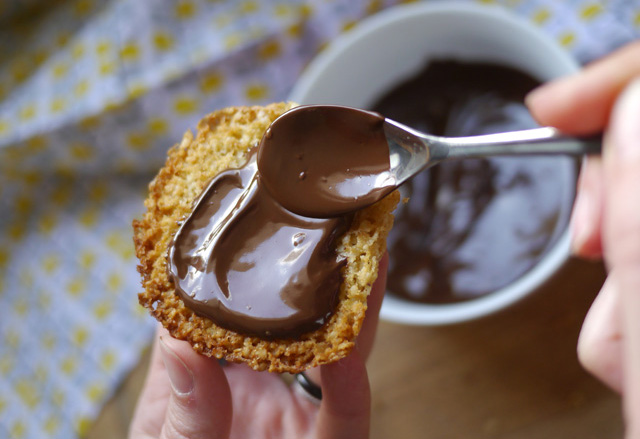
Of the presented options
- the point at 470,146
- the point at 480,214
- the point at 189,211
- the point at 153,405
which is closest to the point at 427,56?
the point at 480,214

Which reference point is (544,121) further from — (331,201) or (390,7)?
(390,7)

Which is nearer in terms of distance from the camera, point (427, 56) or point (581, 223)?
point (581, 223)

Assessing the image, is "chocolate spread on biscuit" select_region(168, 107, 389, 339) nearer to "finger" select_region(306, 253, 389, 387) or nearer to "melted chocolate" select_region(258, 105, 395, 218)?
"melted chocolate" select_region(258, 105, 395, 218)

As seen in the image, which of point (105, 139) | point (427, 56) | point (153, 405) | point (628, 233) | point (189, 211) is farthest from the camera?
point (105, 139)

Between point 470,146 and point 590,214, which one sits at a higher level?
point 470,146

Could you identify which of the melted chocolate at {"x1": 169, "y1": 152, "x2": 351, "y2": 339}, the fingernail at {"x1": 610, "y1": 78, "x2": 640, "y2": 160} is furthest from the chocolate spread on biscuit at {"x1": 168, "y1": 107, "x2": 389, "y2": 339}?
the fingernail at {"x1": 610, "y1": 78, "x2": 640, "y2": 160}

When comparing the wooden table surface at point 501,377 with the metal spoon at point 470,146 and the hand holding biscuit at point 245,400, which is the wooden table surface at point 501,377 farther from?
the metal spoon at point 470,146

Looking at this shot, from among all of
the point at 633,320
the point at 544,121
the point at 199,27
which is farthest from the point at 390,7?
the point at 633,320

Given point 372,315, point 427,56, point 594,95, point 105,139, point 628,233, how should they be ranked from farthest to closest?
point 105,139
point 427,56
point 372,315
point 594,95
point 628,233

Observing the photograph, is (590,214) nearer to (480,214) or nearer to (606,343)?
(606,343)
